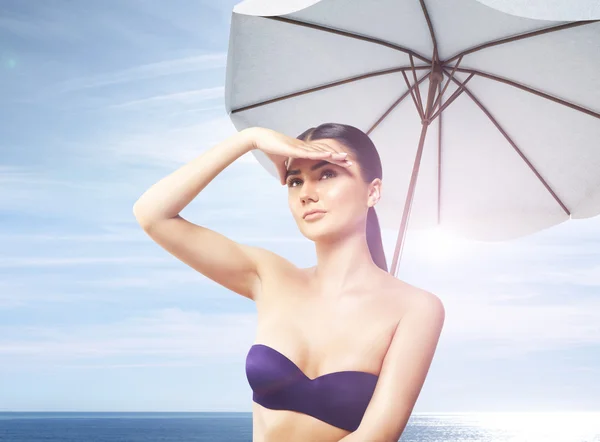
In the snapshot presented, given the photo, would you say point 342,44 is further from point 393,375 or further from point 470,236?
point 393,375

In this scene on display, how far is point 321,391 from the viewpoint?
2520mm

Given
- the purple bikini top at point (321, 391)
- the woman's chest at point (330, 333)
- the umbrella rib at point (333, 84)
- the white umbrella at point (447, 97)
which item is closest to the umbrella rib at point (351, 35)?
the white umbrella at point (447, 97)

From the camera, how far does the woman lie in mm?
2521

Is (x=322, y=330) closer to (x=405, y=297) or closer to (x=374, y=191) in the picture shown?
(x=405, y=297)

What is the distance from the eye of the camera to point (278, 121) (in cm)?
506

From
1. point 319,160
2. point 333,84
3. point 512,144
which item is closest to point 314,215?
point 319,160

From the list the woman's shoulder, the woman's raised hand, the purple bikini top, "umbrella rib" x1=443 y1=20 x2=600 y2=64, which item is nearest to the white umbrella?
"umbrella rib" x1=443 y1=20 x2=600 y2=64

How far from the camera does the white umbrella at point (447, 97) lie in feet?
14.9

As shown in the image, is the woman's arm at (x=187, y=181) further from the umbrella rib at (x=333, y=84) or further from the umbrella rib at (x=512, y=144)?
the umbrella rib at (x=512, y=144)

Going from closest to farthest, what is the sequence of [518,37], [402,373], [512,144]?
[402,373] < [518,37] < [512,144]

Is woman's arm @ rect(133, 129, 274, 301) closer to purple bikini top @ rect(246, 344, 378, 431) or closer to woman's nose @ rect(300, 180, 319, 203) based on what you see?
woman's nose @ rect(300, 180, 319, 203)

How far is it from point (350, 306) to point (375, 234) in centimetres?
41

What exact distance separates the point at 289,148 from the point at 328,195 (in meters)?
0.24

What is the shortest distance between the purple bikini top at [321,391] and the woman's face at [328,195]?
0.54 m
